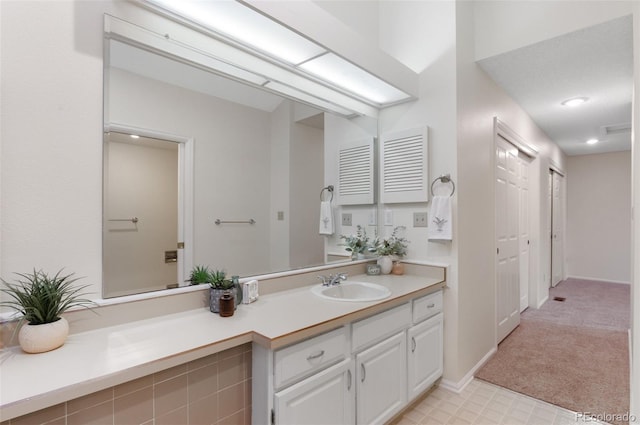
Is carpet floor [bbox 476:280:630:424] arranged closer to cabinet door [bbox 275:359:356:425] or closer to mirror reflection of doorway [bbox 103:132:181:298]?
cabinet door [bbox 275:359:356:425]

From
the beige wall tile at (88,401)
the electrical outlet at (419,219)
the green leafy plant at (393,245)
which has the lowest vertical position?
the beige wall tile at (88,401)

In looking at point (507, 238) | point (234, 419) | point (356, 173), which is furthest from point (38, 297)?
point (507, 238)

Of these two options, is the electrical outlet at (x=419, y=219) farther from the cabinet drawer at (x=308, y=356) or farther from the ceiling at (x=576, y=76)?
the ceiling at (x=576, y=76)

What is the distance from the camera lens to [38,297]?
1.00m

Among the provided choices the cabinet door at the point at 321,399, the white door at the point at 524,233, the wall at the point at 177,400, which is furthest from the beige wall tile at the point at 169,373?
the white door at the point at 524,233

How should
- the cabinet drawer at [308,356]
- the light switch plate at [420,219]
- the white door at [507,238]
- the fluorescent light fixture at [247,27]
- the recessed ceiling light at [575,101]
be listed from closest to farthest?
1. the cabinet drawer at [308,356]
2. the fluorescent light fixture at [247,27]
3. the light switch plate at [420,219]
4. the white door at [507,238]
5. the recessed ceiling light at [575,101]

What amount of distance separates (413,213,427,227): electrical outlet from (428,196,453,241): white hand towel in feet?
0.33

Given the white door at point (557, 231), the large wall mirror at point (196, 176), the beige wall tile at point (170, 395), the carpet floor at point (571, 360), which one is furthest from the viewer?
the white door at point (557, 231)

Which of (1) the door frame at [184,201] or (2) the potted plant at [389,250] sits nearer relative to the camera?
(1) the door frame at [184,201]

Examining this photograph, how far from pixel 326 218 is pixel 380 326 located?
90 centimetres

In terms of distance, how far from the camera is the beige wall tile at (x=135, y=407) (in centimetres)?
97

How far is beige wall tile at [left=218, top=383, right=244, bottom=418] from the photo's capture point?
1190 mm

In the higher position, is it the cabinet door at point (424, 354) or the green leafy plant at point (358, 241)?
the green leafy plant at point (358, 241)

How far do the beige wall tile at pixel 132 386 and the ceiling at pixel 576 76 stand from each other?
2.96 m
